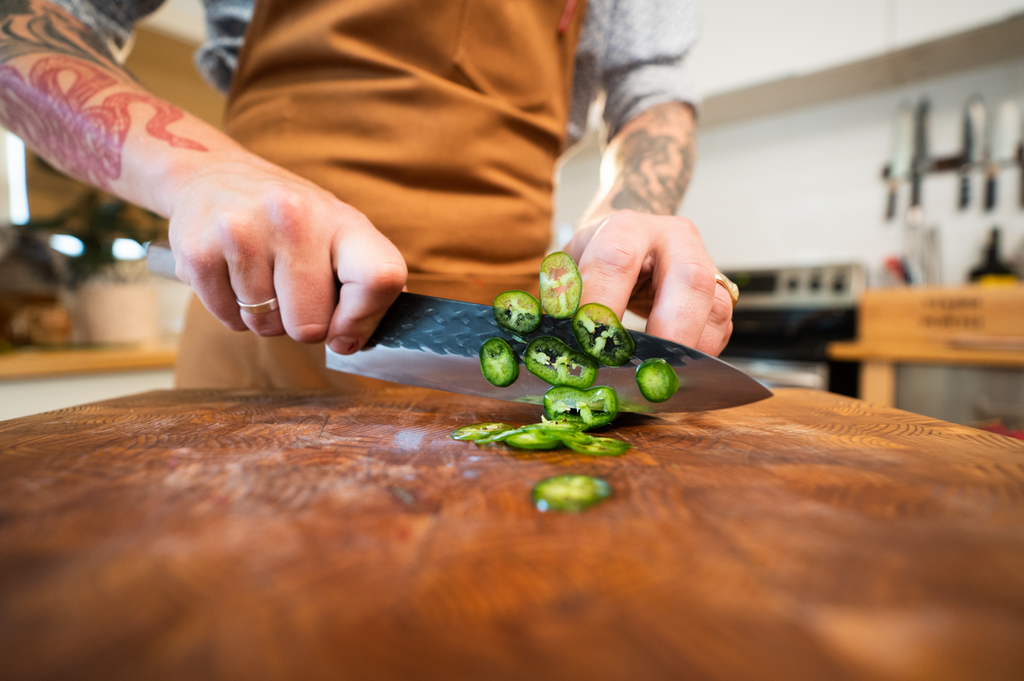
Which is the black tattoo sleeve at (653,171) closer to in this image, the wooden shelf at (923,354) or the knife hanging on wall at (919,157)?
the wooden shelf at (923,354)

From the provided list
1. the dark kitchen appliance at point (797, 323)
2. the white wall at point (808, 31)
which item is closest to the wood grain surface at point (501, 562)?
the dark kitchen appliance at point (797, 323)

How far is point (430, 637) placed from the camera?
26cm

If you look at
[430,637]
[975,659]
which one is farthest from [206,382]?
[975,659]

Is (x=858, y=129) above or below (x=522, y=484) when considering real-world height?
above

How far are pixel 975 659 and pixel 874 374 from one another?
2067 millimetres

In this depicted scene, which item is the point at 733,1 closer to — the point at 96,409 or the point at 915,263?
the point at 915,263

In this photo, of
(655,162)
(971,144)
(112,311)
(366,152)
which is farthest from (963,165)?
(112,311)

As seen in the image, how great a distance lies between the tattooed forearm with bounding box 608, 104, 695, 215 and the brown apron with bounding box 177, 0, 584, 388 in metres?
0.23

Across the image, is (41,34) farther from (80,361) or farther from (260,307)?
(80,361)

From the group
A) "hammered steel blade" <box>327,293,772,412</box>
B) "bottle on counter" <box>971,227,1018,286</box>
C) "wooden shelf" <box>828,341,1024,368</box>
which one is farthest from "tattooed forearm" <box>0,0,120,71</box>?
"bottle on counter" <box>971,227,1018,286</box>

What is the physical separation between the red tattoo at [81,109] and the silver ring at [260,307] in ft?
0.85

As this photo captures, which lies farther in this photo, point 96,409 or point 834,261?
point 834,261

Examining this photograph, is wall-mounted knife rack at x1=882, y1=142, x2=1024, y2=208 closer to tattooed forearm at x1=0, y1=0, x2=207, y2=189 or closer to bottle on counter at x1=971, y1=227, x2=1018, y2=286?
bottle on counter at x1=971, y1=227, x2=1018, y2=286

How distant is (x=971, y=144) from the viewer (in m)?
2.36
